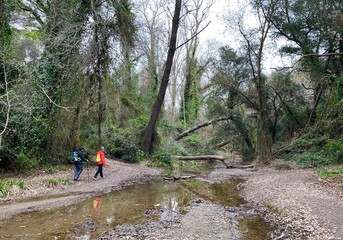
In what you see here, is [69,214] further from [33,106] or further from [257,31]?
[257,31]

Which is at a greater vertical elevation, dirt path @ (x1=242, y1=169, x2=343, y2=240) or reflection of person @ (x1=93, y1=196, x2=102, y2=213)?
dirt path @ (x1=242, y1=169, x2=343, y2=240)

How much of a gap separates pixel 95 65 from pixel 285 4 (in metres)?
14.4

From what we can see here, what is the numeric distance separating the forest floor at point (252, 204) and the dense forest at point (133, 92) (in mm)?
2994

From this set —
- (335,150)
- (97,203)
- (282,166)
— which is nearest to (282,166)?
(282,166)

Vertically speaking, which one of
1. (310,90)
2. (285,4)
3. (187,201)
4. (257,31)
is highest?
(285,4)

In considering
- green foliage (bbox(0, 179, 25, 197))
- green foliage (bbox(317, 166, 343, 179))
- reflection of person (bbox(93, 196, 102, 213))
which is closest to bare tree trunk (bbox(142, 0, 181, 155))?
reflection of person (bbox(93, 196, 102, 213))

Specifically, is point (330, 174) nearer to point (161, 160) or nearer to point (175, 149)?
point (161, 160)

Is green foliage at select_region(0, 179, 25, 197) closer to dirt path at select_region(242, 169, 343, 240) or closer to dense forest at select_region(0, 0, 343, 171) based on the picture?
dense forest at select_region(0, 0, 343, 171)

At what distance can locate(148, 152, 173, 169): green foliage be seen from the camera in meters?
21.7

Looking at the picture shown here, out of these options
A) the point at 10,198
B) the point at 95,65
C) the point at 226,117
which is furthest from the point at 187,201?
the point at 226,117

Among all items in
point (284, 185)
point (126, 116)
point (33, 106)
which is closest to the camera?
point (284, 185)

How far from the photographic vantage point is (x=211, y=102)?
2570cm

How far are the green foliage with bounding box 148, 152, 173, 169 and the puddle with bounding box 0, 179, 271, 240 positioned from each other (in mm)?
7030

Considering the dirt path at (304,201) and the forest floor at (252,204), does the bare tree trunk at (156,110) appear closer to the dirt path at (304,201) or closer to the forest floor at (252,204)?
the forest floor at (252,204)
